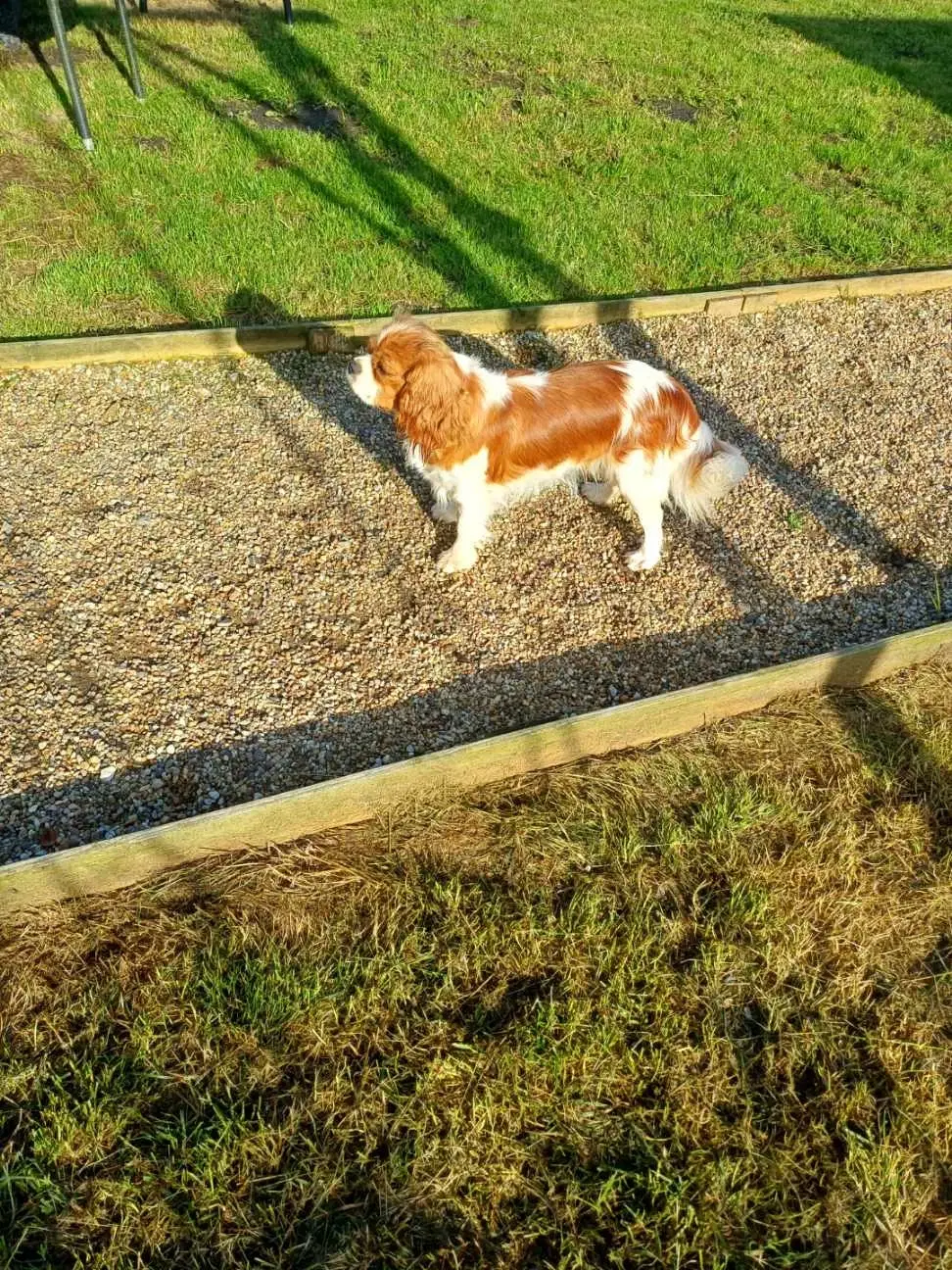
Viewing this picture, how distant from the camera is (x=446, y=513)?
459 cm

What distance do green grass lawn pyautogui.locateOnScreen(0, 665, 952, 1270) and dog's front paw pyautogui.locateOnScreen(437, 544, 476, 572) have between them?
137cm

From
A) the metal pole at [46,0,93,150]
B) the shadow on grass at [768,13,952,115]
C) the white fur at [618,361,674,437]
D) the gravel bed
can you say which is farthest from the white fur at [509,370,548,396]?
the shadow on grass at [768,13,952,115]

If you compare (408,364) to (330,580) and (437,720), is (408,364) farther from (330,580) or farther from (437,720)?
(437,720)

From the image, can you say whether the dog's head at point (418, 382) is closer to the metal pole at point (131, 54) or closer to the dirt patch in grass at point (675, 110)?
the metal pole at point (131, 54)

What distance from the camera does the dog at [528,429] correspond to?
359 centimetres

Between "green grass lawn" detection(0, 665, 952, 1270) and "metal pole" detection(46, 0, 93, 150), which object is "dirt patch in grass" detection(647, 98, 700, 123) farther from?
"green grass lawn" detection(0, 665, 952, 1270)

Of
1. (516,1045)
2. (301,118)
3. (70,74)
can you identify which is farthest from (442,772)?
(301,118)

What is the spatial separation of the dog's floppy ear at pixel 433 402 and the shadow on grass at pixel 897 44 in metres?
10.0

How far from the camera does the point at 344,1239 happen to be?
89.7 inches

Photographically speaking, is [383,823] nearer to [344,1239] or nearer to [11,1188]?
[344,1239]

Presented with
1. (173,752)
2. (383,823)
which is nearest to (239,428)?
(173,752)

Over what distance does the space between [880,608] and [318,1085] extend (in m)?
3.56

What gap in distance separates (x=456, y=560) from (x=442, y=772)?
141cm

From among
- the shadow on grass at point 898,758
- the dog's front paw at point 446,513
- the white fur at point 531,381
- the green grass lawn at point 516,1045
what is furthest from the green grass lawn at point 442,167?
the green grass lawn at point 516,1045
